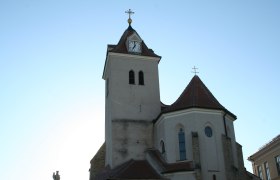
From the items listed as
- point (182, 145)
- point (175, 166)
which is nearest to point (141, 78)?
point (182, 145)

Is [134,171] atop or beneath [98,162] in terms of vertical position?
beneath

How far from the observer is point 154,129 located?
3394cm

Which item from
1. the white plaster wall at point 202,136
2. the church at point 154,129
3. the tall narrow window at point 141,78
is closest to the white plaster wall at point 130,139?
the church at point 154,129

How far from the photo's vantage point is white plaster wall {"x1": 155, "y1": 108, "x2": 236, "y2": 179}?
94.0ft

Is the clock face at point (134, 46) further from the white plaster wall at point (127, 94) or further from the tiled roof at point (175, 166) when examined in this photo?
the tiled roof at point (175, 166)

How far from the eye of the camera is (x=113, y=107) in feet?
113

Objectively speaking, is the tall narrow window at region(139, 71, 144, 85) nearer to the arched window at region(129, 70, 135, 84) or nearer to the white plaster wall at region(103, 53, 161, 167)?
the white plaster wall at region(103, 53, 161, 167)

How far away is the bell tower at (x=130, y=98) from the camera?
3325 cm

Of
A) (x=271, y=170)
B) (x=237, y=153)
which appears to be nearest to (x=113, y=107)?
(x=237, y=153)

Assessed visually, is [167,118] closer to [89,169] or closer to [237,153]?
[237,153]

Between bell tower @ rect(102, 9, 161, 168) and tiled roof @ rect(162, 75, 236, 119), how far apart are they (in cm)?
323

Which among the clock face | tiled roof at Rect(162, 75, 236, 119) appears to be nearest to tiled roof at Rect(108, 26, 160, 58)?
the clock face

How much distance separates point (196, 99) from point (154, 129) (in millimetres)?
5074

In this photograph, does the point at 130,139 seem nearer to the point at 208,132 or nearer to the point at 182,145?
the point at 182,145
